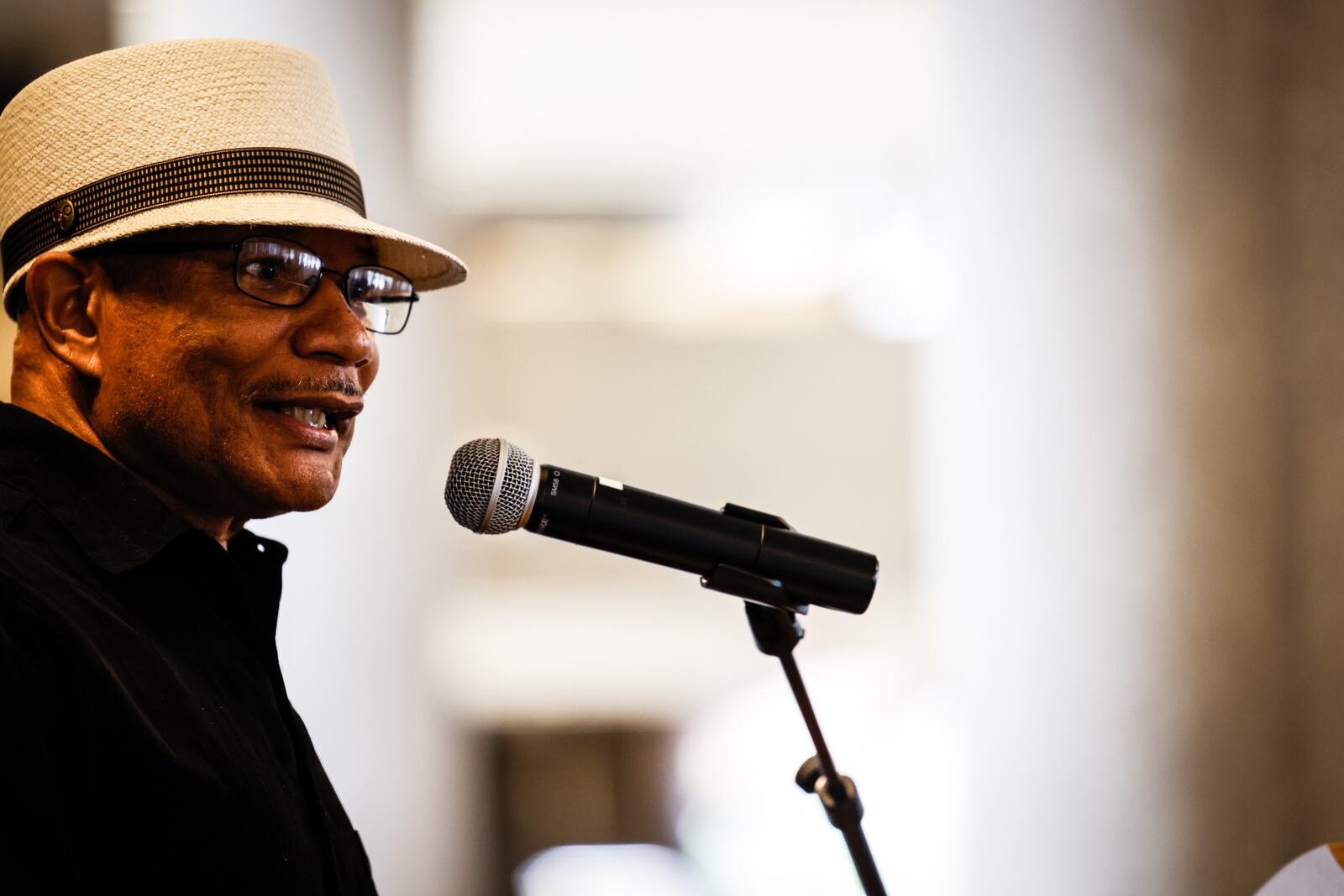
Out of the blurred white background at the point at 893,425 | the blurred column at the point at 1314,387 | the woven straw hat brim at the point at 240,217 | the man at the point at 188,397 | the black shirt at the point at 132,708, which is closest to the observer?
the black shirt at the point at 132,708

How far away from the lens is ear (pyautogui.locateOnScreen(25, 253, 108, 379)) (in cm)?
105

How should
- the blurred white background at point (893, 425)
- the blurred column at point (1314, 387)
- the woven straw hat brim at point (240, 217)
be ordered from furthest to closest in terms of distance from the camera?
the blurred white background at point (893, 425) < the blurred column at point (1314, 387) < the woven straw hat brim at point (240, 217)

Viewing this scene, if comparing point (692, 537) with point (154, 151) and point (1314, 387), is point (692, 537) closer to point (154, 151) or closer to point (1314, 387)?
point (154, 151)

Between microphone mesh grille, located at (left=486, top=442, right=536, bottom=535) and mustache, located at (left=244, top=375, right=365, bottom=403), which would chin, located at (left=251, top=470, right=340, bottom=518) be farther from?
microphone mesh grille, located at (left=486, top=442, right=536, bottom=535)

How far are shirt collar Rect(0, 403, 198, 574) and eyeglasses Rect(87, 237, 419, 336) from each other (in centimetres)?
21

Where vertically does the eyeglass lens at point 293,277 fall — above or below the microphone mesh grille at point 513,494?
above

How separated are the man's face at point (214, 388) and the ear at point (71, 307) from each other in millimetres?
15

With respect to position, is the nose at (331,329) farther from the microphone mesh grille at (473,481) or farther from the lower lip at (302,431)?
the microphone mesh grille at (473,481)

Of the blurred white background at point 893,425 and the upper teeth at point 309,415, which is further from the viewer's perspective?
the blurred white background at point 893,425

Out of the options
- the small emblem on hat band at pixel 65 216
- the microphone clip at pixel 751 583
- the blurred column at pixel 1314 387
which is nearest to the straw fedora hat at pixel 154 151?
the small emblem on hat band at pixel 65 216

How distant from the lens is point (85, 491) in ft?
3.20

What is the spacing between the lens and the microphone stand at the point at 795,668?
3.09ft

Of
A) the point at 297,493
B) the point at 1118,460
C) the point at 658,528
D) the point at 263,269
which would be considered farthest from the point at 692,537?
the point at 1118,460

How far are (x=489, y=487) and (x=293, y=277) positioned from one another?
379mm
